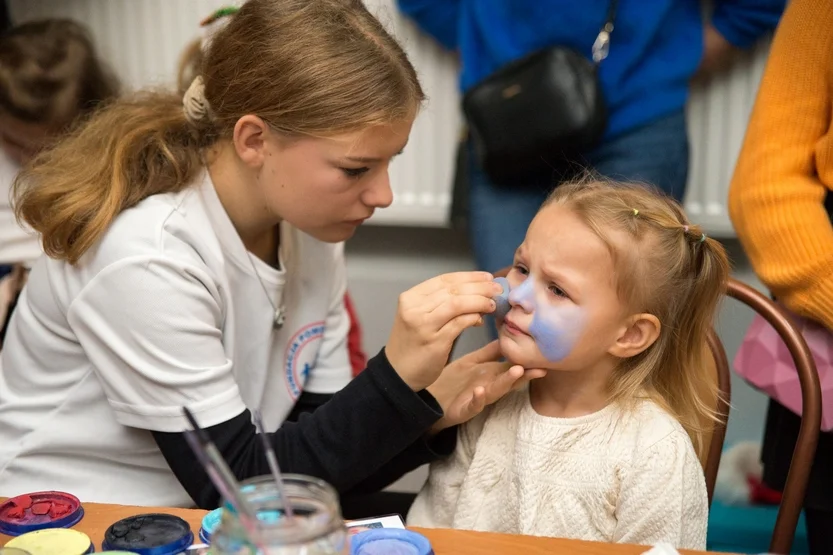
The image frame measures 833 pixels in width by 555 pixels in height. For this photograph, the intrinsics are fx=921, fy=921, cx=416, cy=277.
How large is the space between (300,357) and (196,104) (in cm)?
43

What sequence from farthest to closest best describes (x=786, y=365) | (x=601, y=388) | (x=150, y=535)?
1. (x=786, y=365)
2. (x=601, y=388)
3. (x=150, y=535)

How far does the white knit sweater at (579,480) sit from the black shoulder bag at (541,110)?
0.79 metres

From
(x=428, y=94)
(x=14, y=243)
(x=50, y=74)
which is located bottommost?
(x=14, y=243)

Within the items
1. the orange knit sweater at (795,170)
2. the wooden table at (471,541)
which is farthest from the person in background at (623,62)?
the wooden table at (471,541)

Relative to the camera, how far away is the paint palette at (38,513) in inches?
34.3

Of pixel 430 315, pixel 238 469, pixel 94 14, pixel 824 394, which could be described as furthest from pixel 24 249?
pixel 824 394

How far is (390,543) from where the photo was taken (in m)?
0.86

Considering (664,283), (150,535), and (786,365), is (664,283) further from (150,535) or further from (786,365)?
(150,535)

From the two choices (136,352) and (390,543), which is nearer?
(390,543)

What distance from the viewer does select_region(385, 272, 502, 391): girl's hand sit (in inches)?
44.1

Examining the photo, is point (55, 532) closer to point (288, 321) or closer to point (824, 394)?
point (288, 321)

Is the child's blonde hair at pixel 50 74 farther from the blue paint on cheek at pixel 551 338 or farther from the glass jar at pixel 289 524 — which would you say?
the glass jar at pixel 289 524

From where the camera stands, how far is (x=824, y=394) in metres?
1.33

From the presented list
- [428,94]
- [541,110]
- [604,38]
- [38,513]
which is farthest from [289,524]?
[428,94]
